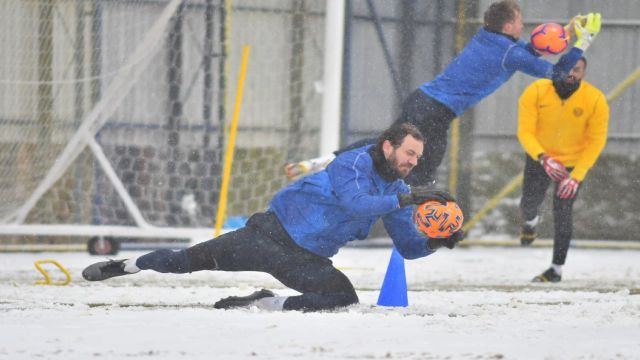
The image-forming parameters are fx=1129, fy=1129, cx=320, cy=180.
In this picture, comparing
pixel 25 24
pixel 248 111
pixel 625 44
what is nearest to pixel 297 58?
pixel 248 111

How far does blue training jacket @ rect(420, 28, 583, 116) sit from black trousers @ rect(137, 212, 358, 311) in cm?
170

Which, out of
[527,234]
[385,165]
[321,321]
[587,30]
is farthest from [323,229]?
[527,234]

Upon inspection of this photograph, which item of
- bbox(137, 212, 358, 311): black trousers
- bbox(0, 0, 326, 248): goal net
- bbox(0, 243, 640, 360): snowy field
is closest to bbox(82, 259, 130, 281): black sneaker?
bbox(0, 243, 640, 360): snowy field

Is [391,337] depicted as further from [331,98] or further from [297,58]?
[297,58]

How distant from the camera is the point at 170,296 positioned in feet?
21.1

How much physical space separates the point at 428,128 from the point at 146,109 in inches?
Result: 141

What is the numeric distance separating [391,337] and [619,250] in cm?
684

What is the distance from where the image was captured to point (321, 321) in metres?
5.12

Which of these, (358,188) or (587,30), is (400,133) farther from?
(587,30)

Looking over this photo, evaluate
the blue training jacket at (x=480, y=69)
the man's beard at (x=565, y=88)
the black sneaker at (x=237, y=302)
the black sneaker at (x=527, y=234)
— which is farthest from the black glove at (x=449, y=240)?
the black sneaker at (x=527, y=234)

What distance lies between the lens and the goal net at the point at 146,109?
9.14 metres

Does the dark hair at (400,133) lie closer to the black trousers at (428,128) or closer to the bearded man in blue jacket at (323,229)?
the bearded man in blue jacket at (323,229)

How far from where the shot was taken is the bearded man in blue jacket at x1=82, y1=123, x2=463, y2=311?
5371 mm

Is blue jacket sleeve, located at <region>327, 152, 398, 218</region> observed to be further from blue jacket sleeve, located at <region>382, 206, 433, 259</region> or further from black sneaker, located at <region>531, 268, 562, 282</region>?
black sneaker, located at <region>531, 268, 562, 282</region>
